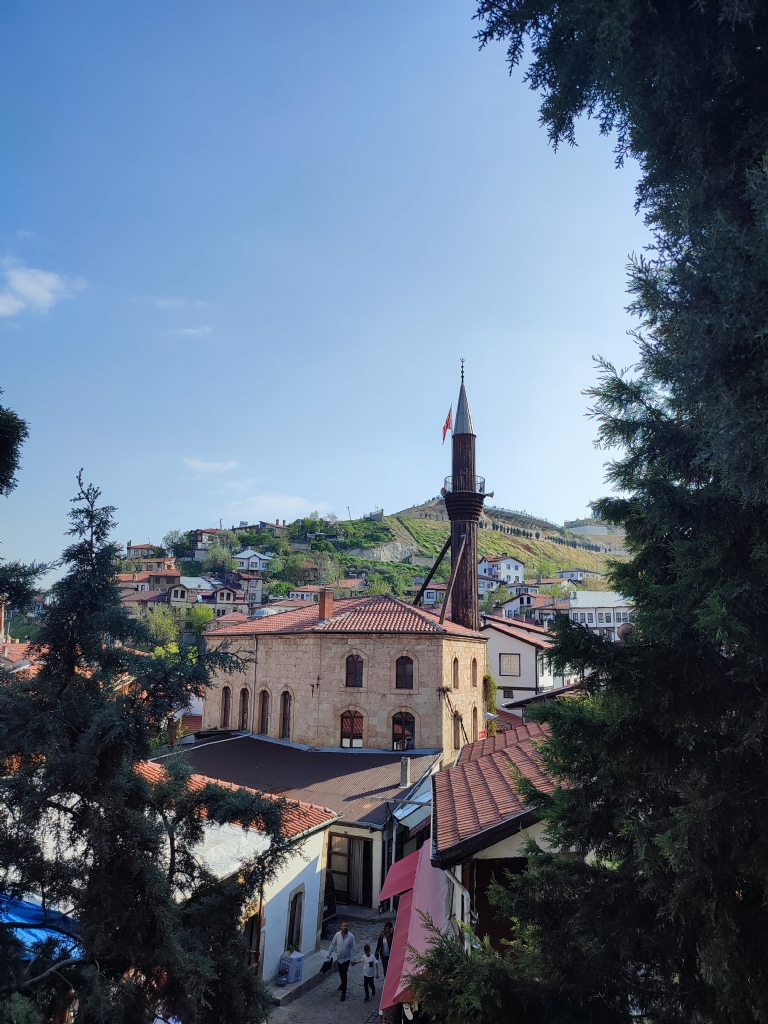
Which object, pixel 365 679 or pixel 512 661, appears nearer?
pixel 365 679

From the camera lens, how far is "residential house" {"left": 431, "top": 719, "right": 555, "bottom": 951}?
23.6ft

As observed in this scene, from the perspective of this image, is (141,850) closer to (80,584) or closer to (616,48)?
(80,584)

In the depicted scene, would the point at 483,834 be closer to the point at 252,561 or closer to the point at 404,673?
the point at 404,673

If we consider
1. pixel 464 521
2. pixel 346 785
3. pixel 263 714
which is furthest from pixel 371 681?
pixel 464 521

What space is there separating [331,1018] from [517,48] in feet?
47.4

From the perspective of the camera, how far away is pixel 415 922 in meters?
9.79

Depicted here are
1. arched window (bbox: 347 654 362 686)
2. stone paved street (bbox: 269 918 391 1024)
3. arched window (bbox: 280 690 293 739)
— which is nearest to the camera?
stone paved street (bbox: 269 918 391 1024)

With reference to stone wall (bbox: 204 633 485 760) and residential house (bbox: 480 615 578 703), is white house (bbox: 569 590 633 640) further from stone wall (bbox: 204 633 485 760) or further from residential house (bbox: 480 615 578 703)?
stone wall (bbox: 204 633 485 760)

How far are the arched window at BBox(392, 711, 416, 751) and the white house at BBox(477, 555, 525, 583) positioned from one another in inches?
3083

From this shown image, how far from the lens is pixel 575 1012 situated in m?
4.20

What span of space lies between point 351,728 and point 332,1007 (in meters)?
11.4

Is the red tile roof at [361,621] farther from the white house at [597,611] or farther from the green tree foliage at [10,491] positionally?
the white house at [597,611]

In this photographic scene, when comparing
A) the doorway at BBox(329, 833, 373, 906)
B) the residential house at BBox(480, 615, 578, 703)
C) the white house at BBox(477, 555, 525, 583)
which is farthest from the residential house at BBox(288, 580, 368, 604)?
the doorway at BBox(329, 833, 373, 906)

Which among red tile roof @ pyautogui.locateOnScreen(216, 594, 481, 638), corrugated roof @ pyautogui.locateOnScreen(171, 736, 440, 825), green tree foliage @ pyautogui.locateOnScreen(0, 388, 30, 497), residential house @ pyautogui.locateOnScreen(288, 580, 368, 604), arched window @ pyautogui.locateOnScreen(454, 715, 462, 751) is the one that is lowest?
corrugated roof @ pyautogui.locateOnScreen(171, 736, 440, 825)
